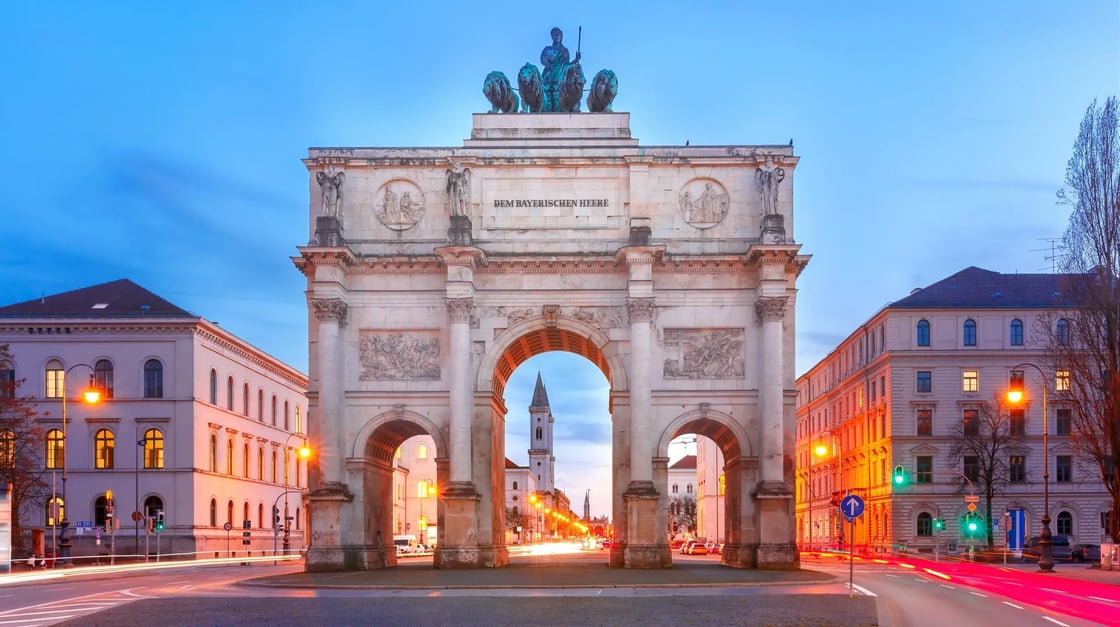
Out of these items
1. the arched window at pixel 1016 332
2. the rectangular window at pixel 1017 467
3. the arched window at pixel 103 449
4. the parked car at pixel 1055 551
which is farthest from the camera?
the arched window at pixel 1016 332

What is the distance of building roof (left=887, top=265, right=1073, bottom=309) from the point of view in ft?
263

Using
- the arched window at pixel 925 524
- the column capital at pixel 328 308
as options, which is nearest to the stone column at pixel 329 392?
the column capital at pixel 328 308

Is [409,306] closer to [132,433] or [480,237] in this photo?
[480,237]

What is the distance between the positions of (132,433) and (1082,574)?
49.6 m

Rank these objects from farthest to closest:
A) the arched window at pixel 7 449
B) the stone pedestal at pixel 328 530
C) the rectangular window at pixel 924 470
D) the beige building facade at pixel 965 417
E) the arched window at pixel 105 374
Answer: the rectangular window at pixel 924 470
the beige building facade at pixel 965 417
the arched window at pixel 105 374
the arched window at pixel 7 449
the stone pedestal at pixel 328 530

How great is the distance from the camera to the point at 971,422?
7856 centimetres

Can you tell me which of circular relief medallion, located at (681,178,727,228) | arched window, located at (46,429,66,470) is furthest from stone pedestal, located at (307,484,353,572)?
arched window, located at (46,429,66,470)

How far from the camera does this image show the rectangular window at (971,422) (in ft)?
255

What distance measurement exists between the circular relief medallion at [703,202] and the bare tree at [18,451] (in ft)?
111

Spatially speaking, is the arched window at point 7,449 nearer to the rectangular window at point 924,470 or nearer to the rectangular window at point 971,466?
the rectangular window at point 924,470

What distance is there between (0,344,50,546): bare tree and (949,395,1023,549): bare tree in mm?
52390

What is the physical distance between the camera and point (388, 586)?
32812 mm

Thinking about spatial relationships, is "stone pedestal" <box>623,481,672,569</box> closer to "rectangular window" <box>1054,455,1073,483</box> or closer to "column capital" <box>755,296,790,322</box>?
"column capital" <box>755,296,790,322</box>

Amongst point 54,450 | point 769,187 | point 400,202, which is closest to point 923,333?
point 769,187
